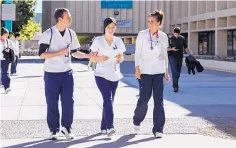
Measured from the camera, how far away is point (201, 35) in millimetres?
45219

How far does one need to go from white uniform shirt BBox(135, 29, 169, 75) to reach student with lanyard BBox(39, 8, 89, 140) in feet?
3.43

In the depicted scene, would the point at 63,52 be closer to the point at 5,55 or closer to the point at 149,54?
the point at 149,54

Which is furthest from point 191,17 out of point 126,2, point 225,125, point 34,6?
point 225,125

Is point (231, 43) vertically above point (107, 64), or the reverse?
point (231, 43)

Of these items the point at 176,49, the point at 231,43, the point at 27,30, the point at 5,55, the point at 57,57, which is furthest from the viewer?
the point at 27,30

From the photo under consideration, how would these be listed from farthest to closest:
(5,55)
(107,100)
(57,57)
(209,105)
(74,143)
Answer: (5,55), (209,105), (107,100), (57,57), (74,143)

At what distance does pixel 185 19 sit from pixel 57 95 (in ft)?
138

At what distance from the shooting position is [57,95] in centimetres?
687

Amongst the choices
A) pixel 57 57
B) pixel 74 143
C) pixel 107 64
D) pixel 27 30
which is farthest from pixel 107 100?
pixel 27 30

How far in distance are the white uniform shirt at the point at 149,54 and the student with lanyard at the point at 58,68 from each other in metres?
1.05

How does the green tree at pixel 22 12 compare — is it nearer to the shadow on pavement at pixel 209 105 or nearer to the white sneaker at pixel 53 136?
the shadow on pavement at pixel 209 105

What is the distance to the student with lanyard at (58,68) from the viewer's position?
22.1ft

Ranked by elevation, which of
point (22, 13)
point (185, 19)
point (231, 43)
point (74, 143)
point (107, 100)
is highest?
point (22, 13)

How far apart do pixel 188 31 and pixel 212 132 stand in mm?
39653
